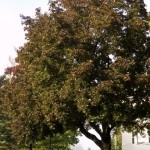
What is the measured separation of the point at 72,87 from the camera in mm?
22562

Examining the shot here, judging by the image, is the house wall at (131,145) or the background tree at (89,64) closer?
the background tree at (89,64)

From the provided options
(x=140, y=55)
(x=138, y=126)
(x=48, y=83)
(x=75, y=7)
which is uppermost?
(x=75, y=7)

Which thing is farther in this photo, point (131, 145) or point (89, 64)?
point (131, 145)

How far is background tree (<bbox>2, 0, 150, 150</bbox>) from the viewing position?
22500 millimetres

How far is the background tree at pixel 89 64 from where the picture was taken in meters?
22.5

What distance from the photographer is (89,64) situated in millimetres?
22219

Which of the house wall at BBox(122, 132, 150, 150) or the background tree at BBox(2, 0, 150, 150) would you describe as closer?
the background tree at BBox(2, 0, 150, 150)

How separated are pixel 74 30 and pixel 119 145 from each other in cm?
5368

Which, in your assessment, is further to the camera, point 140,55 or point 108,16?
point 140,55

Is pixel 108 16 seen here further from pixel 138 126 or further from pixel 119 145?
pixel 119 145

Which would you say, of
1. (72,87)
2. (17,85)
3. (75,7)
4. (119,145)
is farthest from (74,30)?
(119,145)

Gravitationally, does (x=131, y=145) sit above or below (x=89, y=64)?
below

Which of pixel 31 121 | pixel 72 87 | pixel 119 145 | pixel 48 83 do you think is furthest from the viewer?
pixel 119 145

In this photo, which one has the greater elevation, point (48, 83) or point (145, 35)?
point (145, 35)
